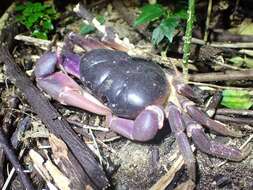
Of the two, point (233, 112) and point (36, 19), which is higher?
point (36, 19)

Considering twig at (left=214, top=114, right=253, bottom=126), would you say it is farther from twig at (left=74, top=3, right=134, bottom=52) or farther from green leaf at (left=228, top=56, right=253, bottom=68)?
twig at (left=74, top=3, right=134, bottom=52)

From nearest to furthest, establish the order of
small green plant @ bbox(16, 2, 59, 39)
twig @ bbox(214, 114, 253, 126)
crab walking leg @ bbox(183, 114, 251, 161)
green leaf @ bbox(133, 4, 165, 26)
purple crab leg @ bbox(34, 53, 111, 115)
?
crab walking leg @ bbox(183, 114, 251, 161) → twig @ bbox(214, 114, 253, 126) → purple crab leg @ bbox(34, 53, 111, 115) → green leaf @ bbox(133, 4, 165, 26) → small green plant @ bbox(16, 2, 59, 39)

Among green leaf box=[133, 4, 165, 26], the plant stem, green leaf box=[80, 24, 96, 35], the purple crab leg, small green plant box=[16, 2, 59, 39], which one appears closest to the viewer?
the plant stem

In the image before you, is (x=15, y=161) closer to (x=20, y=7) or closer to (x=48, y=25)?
(x=48, y=25)

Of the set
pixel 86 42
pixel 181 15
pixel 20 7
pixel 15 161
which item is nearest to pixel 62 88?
pixel 86 42

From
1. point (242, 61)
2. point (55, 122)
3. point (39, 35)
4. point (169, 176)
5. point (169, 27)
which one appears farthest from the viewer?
point (39, 35)

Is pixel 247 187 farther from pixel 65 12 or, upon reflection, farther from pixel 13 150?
pixel 65 12

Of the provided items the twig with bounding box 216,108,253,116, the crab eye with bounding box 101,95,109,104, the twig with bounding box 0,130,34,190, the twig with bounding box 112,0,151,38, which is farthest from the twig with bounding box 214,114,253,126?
the twig with bounding box 0,130,34,190
